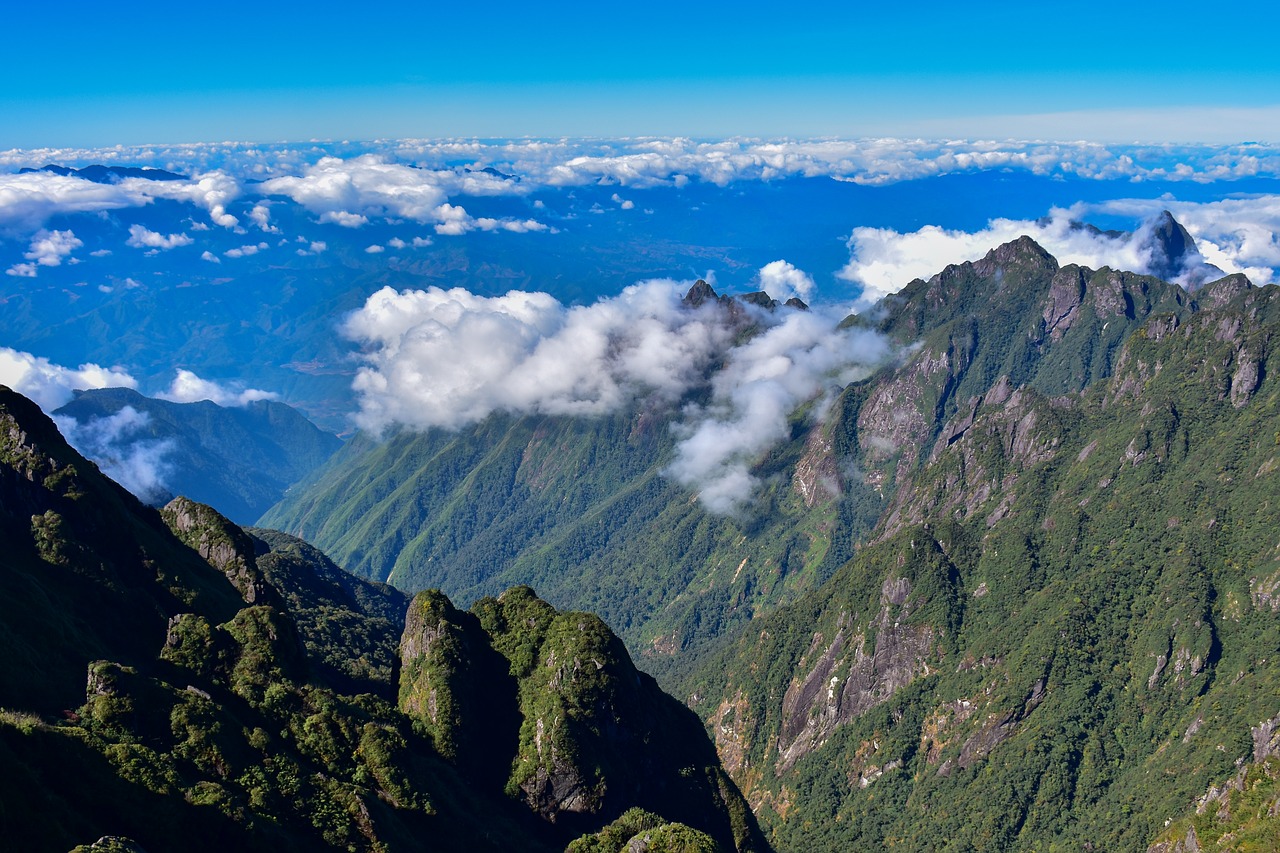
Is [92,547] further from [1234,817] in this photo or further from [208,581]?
[1234,817]

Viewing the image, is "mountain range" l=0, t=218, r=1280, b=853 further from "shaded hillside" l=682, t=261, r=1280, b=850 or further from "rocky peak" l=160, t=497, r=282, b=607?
"shaded hillside" l=682, t=261, r=1280, b=850

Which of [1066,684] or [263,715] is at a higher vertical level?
[263,715]

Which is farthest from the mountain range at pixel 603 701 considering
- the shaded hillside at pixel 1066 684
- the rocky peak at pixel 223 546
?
the shaded hillside at pixel 1066 684

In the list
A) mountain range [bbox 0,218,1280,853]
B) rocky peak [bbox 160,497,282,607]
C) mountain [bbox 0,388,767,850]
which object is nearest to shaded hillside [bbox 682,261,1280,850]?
mountain range [bbox 0,218,1280,853]

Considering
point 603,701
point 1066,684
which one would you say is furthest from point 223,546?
point 1066,684

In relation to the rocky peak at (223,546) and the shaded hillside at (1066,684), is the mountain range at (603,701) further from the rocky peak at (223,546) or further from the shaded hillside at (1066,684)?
the shaded hillside at (1066,684)

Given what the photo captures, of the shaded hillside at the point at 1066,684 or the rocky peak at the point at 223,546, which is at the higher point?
the rocky peak at the point at 223,546

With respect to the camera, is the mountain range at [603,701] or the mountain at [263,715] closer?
the mountain at [263,715]

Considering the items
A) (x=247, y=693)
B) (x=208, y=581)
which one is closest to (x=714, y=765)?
(x=247, y=693)

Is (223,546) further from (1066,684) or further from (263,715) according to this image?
(1066,684)

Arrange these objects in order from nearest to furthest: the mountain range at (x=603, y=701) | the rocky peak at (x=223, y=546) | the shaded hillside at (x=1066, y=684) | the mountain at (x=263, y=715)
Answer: the mountain at (x=263, y=715), the mountain range at (x=603, y=701), the rocky peak at (x=223, y=546), the shaded hillside at (x=1066, y=684)
